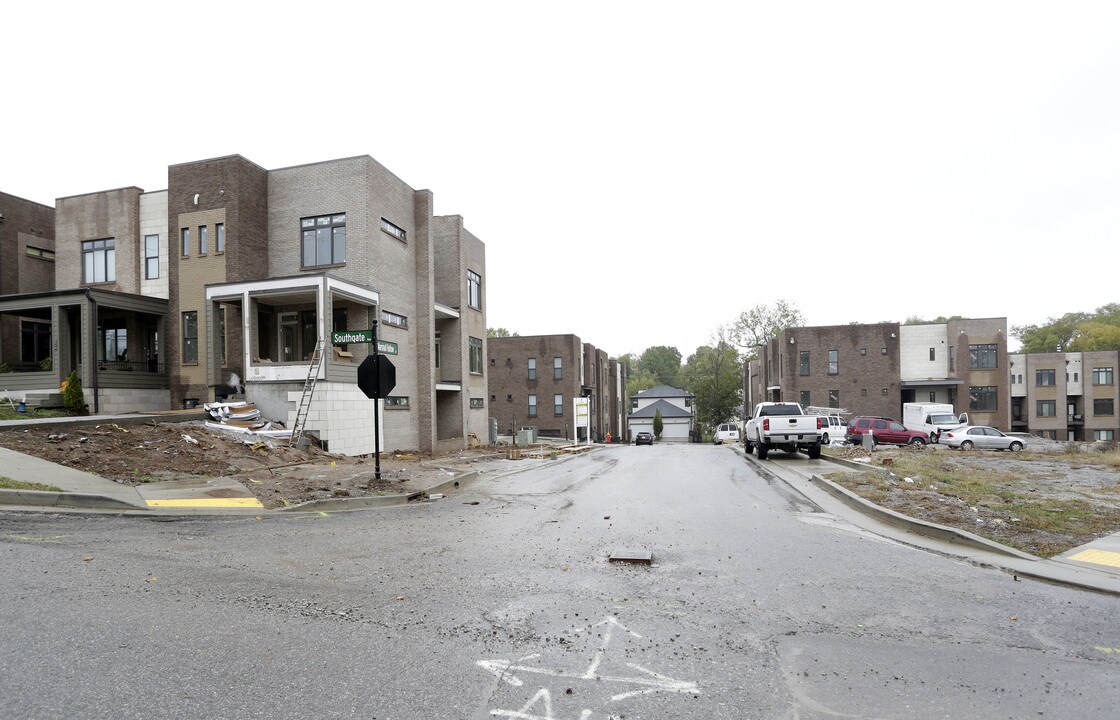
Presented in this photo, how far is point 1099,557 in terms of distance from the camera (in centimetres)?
754

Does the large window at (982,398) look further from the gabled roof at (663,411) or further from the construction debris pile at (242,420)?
the construction debris pile at (242,420)

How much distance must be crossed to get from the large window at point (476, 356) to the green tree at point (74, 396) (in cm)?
1713

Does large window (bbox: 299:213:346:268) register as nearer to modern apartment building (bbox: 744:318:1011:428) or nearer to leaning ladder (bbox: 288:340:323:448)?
leaning ladder (bbox: 288:340:323:448)

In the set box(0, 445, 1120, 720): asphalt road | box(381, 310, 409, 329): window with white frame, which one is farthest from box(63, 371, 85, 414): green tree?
box(0, 445, 1120, 720): asphalt road

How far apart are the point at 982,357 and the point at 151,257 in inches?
2429

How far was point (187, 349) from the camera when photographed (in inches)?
1045

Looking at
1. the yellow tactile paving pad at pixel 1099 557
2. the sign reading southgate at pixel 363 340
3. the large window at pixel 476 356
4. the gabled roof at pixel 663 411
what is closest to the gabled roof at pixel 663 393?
the gabled roof at pixel 663 411

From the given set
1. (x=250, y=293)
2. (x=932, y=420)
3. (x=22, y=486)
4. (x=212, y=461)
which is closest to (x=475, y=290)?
(x=250, y=293)

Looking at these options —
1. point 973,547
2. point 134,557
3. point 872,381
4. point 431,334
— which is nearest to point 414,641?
point 134,557

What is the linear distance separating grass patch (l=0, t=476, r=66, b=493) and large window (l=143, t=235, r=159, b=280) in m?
20.2

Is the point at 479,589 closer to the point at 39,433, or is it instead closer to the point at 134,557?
the point at 134,557

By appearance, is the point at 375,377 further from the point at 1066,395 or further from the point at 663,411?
the point at 663,411

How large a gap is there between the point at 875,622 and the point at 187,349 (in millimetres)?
27829

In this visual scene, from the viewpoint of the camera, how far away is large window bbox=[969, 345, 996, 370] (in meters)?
56.2
